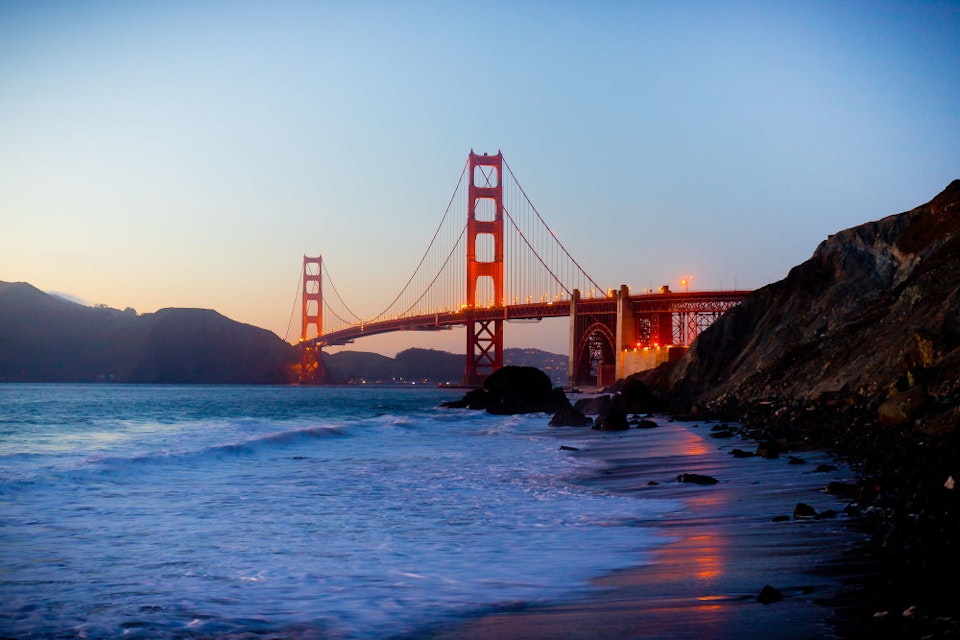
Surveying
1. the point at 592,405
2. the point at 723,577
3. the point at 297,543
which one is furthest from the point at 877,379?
the point at 592,405

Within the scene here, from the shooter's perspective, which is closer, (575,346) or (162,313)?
(575,346)

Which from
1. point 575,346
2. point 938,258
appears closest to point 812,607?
point 938,258

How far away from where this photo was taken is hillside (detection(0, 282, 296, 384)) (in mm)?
125062

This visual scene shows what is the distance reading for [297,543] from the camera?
6.51 m

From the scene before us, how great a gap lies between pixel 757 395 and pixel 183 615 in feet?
63.0

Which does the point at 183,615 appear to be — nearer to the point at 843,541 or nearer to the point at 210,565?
the point at 210,565

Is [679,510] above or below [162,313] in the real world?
below

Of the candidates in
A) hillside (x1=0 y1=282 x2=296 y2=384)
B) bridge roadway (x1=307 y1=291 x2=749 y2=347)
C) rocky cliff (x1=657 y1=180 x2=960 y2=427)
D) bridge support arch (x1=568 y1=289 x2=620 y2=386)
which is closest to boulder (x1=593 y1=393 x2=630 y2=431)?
rocky cliff (x1=657 y1=180 x2=960 y2=427)

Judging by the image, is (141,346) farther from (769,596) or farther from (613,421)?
(769,596)

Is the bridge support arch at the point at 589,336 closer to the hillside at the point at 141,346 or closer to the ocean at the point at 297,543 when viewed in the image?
the ocean at the point at 297,543

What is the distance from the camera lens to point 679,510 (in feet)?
24.2

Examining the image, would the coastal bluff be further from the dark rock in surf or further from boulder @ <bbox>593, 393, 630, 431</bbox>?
boulder @ <bbox>593, 393, 630, 431</bbox>

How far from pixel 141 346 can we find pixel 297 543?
429 feet

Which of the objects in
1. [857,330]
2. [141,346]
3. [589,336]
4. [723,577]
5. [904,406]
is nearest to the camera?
[723,577]
